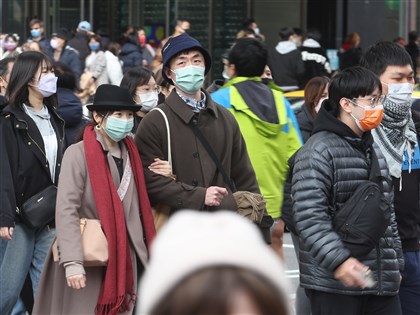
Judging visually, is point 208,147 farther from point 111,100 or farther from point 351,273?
point 351,273

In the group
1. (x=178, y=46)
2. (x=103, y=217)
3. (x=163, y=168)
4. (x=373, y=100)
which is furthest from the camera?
(x=178, y=46)

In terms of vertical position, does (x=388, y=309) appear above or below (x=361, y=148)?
below

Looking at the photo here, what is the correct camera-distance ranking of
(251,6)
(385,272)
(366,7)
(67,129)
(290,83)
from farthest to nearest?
(251,6) < (366,7) < (290,83) < (67,129) < (385,272)

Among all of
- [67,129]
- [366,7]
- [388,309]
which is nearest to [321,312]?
[388,309]

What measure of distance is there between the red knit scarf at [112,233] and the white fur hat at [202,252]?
12.2 ft

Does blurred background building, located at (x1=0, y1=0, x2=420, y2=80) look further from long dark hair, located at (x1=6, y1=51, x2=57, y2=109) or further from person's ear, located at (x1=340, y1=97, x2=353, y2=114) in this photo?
person's ear, located at (x1=340, y1=97, x2=353, y2=114)

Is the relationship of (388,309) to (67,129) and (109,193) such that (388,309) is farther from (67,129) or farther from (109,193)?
(67,129)

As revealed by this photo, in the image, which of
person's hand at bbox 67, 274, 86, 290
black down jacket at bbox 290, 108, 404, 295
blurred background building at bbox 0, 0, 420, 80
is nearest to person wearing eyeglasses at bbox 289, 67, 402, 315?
black down jacket at bbox 290, 108, 404, 295

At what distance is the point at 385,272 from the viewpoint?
196 inches

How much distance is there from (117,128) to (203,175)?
20.0 inches

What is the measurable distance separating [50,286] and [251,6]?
2375 cm

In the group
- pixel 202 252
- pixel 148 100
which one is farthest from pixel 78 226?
pixel 202 252

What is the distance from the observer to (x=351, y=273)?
4.73m

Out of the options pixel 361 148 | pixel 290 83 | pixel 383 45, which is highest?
pixel 383 45
